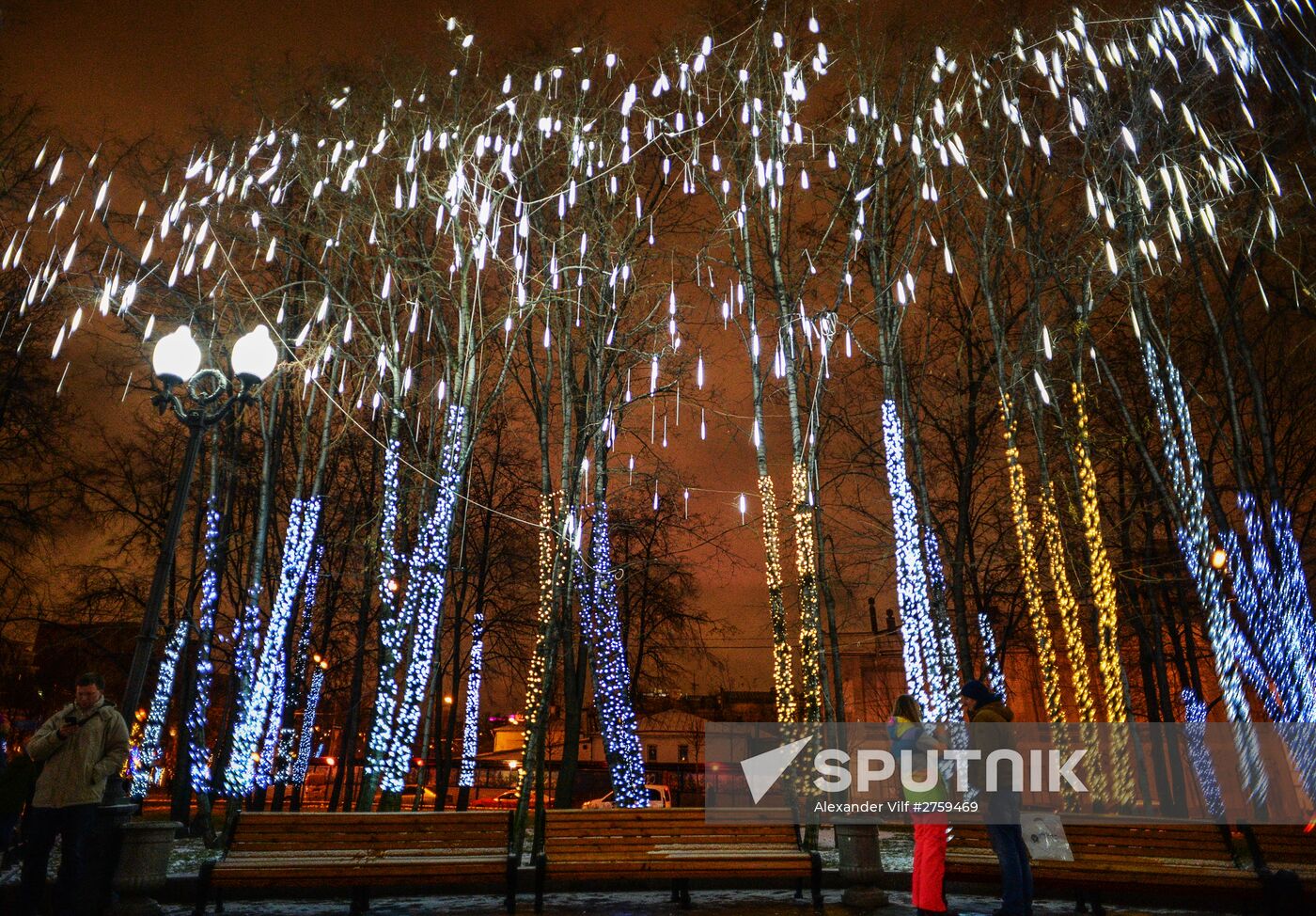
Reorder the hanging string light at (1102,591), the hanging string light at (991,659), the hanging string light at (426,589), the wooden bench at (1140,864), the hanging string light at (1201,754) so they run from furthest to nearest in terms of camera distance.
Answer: the hanging string light at (1201,754)
the hanging string light at (991,659)
the hanging string light at (1102,591)
the hanging string light at (426,589)
the wooden bench at (1140,864)

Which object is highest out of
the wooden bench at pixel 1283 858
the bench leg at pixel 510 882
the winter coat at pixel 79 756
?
the winter coat at pixel 79 756

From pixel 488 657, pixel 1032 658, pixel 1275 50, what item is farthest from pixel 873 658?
pixel 1275 50

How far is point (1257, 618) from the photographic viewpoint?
11.8 m

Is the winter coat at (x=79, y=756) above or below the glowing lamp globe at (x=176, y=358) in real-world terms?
below

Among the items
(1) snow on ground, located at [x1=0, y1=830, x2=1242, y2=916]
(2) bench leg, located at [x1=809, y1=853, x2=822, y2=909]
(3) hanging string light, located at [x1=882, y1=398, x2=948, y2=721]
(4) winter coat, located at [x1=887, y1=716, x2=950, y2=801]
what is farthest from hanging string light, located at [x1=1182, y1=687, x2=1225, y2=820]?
(4) winter coat, located at [x1=887, y1=716, x2=950, y2=801]

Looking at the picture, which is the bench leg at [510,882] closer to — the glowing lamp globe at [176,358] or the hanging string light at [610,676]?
the glowing lamp globe at [176,358]

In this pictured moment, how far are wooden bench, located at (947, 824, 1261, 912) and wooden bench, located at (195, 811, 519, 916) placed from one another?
3547mm

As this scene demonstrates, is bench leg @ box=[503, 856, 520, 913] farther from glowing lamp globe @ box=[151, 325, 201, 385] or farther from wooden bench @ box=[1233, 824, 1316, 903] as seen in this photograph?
wooden bench @ box=[1233, 824, 1316, 903]

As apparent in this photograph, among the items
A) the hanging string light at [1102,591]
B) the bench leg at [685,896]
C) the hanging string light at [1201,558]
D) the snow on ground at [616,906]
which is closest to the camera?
the snow on ground at [616,906]

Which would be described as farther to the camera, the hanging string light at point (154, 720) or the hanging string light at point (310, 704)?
the hanging string light at point (310, 704)

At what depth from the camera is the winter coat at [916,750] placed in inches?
219

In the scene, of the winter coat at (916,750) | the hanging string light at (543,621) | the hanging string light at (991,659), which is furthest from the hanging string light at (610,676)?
the winter coat at (916,750)

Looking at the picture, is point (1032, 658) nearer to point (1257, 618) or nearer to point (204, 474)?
point (1257, 618)

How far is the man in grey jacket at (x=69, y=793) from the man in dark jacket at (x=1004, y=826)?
5.81 meters
